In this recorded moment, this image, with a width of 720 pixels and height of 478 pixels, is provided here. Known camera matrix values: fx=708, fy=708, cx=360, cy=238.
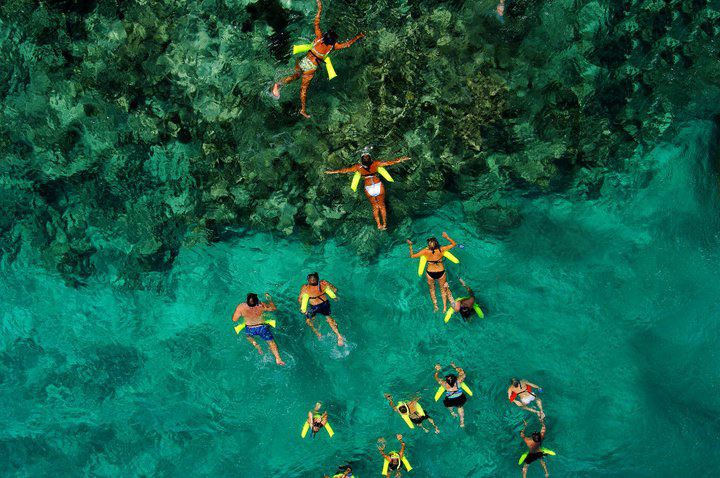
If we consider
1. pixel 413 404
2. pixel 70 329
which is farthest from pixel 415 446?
pixel 70 329

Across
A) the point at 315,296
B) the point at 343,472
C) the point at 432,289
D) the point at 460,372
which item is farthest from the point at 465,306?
the point at 343,472

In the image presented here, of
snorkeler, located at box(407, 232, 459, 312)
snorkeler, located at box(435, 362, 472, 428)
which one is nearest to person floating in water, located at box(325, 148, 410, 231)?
snorkeler, located at box(407, 232, 459, 312)

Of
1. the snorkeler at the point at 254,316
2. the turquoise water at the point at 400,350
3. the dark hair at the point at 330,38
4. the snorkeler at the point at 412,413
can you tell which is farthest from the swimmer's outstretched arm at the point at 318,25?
the snorkeler at the point at 412,413

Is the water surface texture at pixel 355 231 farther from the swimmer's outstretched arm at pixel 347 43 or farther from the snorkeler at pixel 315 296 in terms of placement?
the snorkeler at pixel 315 296

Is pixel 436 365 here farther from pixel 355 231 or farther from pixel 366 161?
pixel 366 161

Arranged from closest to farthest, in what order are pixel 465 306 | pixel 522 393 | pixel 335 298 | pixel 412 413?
1. pixel 465 306
2. pixel 522 393
3. pixel 412 413
4. pixel 335 298

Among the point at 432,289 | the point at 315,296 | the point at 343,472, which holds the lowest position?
the point at 343,472

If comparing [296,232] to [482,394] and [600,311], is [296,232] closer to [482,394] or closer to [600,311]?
[482,394]

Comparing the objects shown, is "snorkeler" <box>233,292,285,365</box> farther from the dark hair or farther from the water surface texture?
the dark hair
